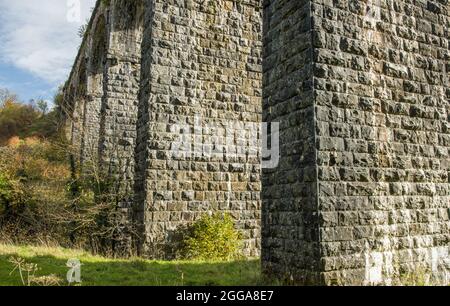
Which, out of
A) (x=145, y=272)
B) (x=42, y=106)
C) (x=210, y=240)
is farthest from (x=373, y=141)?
(x=42, y=106)

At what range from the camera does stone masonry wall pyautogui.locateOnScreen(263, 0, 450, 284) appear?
5336mm

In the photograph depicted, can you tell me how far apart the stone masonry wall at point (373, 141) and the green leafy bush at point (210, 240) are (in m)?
2.84

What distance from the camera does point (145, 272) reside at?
6680mm

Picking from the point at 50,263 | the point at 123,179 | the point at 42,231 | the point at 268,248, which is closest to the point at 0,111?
the point at 42,231

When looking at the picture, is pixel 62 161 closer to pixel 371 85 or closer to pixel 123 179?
pixel 123 179

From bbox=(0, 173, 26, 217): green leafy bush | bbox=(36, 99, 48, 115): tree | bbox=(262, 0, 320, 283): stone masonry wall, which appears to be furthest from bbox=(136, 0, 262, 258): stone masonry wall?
bbox=(36, 99, 48, 115): tree

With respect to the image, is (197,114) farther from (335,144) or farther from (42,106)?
(42,106)

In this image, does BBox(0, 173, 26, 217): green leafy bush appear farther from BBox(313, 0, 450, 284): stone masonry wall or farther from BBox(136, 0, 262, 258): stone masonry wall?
BBox(313, 0, 450, 284): stone masonry wall

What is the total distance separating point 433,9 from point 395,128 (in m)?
2.37

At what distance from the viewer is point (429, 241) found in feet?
20.1

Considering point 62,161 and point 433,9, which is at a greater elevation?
point 433,9

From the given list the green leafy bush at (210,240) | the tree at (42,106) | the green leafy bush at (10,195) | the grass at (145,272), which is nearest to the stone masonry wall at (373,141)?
the grass at (145,272)

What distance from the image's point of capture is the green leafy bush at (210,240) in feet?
28.8

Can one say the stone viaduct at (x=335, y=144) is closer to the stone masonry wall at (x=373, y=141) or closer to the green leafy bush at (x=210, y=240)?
the stone masonry wall at (x=373, y=141)
